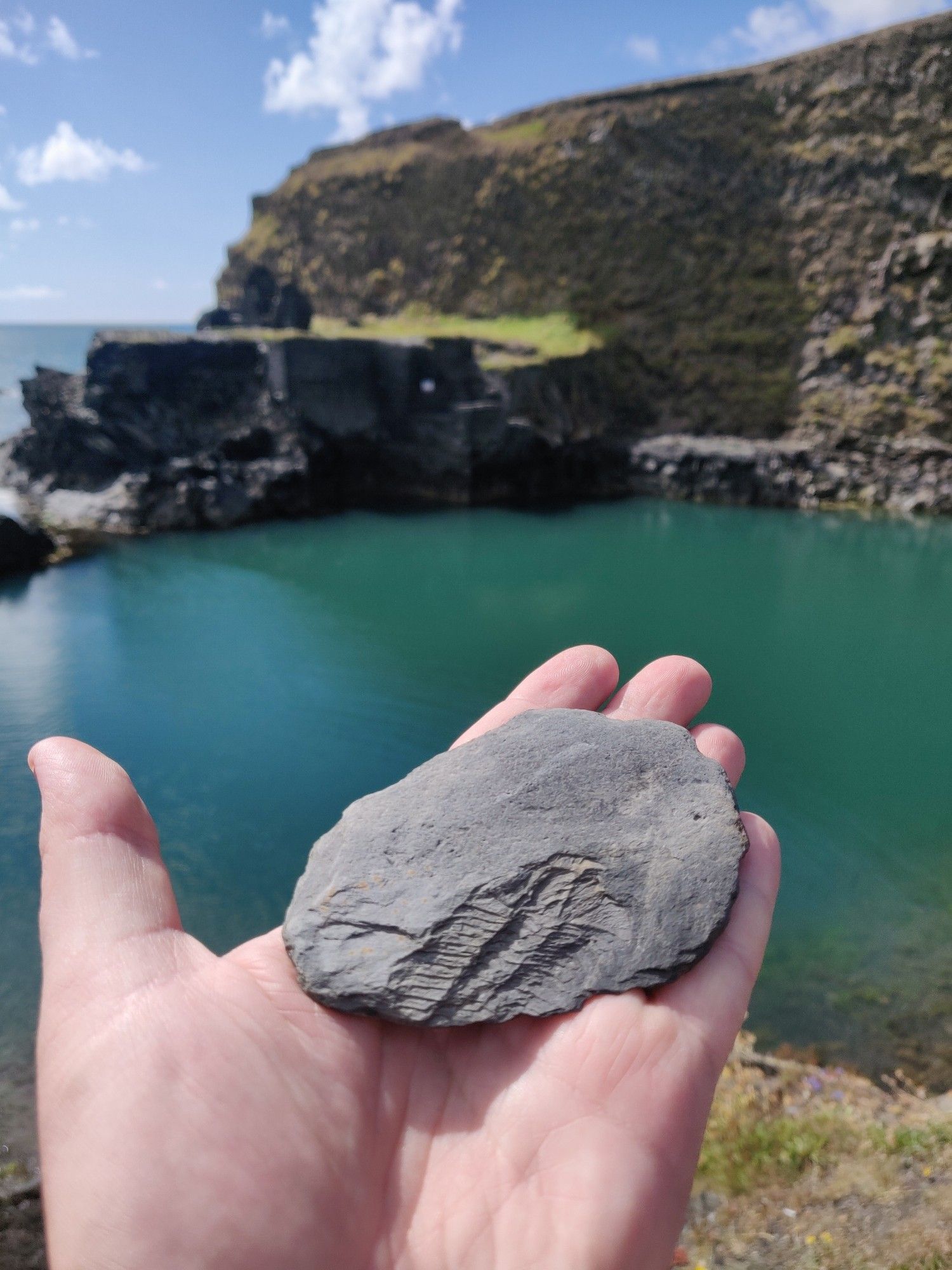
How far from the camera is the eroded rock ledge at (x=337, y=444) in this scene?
19.5 meters

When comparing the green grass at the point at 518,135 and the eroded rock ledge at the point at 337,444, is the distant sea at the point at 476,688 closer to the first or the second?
the eroded rock ledge at the point at 337,444

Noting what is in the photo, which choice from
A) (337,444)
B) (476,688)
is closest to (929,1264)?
(476,688)

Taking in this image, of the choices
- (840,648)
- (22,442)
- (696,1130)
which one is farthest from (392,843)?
(22,442)

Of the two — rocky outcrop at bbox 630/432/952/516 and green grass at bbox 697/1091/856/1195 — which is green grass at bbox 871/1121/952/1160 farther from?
rocky outcrop at bbox 630/432/952/516

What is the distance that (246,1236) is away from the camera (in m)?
1.82

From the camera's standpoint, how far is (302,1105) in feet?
6.78

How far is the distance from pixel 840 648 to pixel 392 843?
10.1 m

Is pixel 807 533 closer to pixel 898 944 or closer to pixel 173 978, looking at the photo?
pixel 898 944

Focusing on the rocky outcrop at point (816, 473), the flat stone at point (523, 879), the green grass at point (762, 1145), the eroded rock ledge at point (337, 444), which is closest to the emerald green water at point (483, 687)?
the green grass at point (762, 1145)

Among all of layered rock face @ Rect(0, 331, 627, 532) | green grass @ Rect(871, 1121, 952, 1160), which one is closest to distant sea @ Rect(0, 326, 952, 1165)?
green grass @ Rect(871, 1121, 952, 1160)

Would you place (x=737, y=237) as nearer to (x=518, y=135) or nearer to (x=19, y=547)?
→ (x=518, y=135)

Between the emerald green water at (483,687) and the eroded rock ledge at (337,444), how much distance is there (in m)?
1.92

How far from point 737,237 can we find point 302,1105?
87.6 ft

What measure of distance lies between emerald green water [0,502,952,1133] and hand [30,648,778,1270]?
339cm
